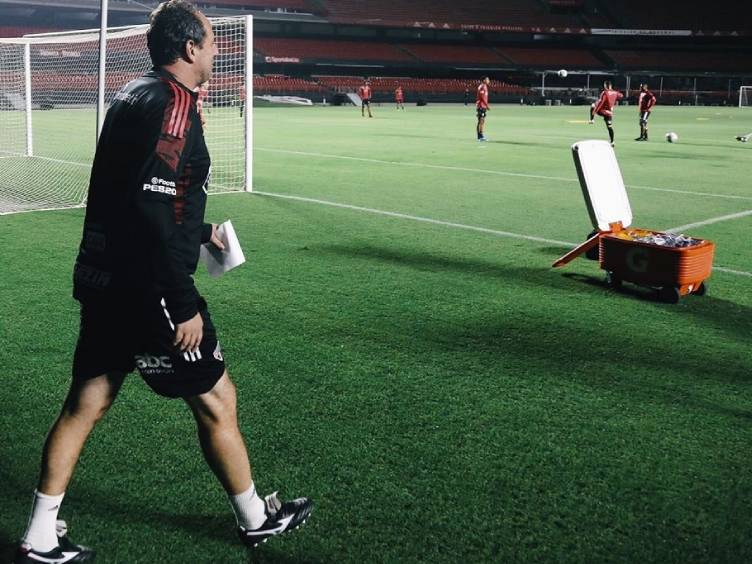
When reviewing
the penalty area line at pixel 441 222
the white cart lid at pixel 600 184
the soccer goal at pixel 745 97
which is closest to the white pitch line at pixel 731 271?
the penalty area line at pixel 441 222

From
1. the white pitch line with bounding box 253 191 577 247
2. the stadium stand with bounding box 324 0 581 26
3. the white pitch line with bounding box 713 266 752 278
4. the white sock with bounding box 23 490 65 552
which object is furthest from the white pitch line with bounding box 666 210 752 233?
the stadium stand with bounding box 324 0 581 26

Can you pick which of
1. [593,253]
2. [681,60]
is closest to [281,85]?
[681,60]

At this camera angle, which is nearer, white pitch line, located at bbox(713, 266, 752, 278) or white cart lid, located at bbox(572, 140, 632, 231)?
white cart lid, located at bbox(572, 140, 632, 231)

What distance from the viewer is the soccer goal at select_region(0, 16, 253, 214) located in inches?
456

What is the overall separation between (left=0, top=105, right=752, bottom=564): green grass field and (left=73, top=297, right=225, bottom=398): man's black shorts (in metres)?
0.64

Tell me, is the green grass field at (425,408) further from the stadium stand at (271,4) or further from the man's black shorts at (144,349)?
the stadium stand at (271,4)

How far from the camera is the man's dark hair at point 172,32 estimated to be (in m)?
2.53

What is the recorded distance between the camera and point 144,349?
2.55m

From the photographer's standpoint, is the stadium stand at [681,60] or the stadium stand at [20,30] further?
the stadium stand at [681,60]

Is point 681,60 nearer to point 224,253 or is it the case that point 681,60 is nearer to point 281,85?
point 281,85

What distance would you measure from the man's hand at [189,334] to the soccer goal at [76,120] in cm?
641

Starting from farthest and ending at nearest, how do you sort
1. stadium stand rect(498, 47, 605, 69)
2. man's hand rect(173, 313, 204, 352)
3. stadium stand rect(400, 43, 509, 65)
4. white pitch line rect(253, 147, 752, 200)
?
1. stadium stand rect(498, 47, 605, 69)
2. stadium stand rect(400, 43, 509, 65)
3. white pitch line rect(253, 147, 752, 200)
4. man's hand rect(173, 313, 204, 352)

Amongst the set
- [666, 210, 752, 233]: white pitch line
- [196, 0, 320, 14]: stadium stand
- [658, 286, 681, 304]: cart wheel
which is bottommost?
[658, 286, 681, 304]: cart wheel

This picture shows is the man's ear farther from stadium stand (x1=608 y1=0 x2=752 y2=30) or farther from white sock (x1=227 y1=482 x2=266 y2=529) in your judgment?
stadium stand (x1=608 y1=0 x2=752 y2=30)
